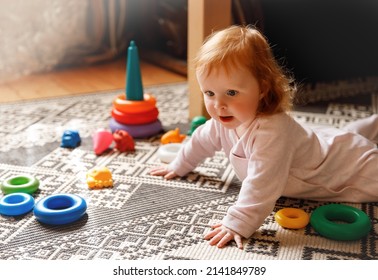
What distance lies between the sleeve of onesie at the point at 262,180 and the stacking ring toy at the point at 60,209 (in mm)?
288

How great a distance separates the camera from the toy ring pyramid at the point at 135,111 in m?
1.53

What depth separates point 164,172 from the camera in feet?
4.24

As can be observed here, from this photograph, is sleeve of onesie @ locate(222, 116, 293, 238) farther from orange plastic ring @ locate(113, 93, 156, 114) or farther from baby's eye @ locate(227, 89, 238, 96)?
orange plastic ring @ locate(113, 93, 156, 114)

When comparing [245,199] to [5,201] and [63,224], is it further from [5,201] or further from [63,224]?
[5,201]

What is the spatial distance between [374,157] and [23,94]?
1307 millimetres

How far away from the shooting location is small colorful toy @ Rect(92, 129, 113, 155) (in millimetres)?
1429

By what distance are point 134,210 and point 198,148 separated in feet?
0.74

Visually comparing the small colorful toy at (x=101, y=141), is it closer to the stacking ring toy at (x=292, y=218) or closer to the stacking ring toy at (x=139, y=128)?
the stacking ring toy at (x=139, y=128)

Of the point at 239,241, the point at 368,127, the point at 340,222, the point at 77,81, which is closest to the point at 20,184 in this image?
the point at 239,241

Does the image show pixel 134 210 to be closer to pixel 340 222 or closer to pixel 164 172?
pixel 164 172

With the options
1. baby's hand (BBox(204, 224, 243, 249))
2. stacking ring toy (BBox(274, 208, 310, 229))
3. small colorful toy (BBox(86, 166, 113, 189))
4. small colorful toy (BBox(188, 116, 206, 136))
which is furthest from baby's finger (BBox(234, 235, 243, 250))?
small colorful toy (BBox(188, 116, 206, 136))

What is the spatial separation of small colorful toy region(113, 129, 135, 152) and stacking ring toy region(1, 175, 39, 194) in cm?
28

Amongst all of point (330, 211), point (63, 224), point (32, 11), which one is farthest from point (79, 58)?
point (330, 211)

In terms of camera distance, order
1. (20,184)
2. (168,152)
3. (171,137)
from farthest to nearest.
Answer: (171,137) → (168,152) → (20,184)
